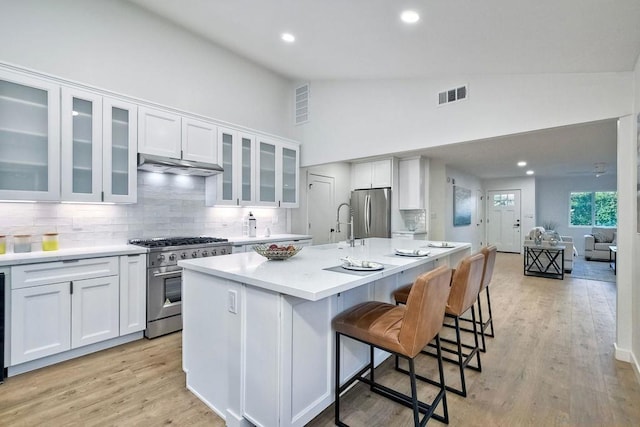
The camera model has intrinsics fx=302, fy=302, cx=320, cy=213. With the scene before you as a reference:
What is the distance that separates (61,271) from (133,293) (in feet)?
2.00

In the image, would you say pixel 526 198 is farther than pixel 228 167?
Yes

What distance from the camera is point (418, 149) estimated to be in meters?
3.99

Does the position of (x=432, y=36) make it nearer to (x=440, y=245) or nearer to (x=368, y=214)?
(x=440, y=245)

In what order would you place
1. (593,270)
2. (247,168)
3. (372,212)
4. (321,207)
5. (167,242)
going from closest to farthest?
1. (167,242)
2. (247,168)
3. (372,212)
4. (321,207)
5. (593,270)

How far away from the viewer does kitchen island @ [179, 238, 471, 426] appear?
1.48 metres

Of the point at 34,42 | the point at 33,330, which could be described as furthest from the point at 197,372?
the point at 34,42

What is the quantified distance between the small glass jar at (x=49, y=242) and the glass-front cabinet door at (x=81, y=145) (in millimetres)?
393

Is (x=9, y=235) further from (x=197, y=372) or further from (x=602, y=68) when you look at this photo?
(x=602, y=68)

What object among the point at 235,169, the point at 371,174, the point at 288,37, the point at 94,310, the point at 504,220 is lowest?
the point at 94,310

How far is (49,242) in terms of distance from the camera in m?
2.77

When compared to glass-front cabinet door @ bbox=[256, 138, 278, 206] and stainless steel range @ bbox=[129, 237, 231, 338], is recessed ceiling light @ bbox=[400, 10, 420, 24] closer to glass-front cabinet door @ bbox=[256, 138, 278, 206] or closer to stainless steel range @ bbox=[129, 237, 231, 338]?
glass-front cabinet door @ bbox=[256, 138, 278, 206]

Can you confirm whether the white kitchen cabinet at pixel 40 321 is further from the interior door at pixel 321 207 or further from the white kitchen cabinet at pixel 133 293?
the interior door at pixel 321 207

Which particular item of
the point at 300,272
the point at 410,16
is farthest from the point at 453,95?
the point at 300,272

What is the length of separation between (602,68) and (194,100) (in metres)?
4.36
